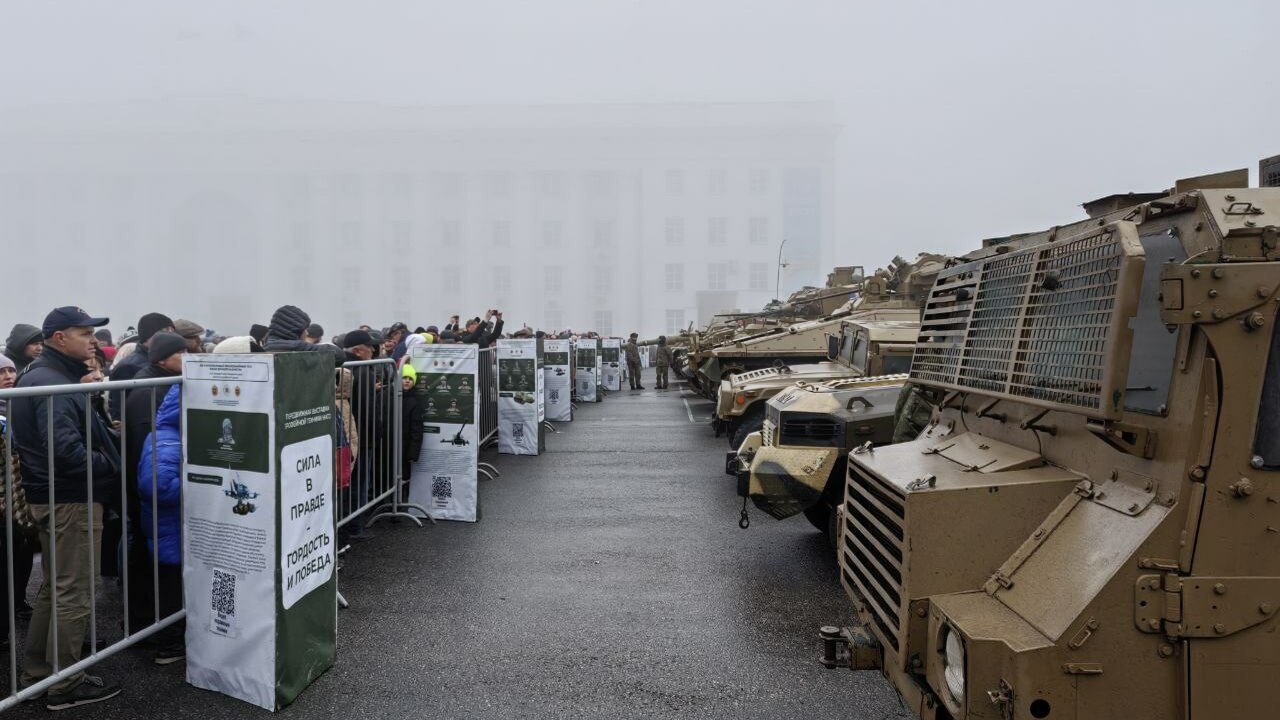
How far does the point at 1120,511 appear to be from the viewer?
8.20 feet

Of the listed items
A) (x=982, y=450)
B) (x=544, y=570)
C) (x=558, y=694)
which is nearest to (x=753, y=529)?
(x=544, y=570)

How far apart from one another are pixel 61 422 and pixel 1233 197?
490 centimetres

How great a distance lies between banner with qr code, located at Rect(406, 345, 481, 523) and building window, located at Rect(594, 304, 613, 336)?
1754 inches

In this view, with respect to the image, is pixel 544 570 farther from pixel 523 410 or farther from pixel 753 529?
pixel 523 410

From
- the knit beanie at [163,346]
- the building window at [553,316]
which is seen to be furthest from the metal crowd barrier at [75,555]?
the building window at [553,316]

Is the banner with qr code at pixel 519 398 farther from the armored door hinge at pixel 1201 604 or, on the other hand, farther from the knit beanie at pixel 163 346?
the armored door hinge at pixel 1201 604

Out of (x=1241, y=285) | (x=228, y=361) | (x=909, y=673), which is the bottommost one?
(x=909, y=673)

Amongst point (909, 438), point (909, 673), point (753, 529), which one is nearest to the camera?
point (909, 673)

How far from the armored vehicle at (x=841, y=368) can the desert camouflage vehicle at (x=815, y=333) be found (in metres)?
1.83

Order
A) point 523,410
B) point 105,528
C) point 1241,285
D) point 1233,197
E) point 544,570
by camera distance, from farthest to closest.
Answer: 1. point 523,410
2. point 544,570
3. point 105,528
4. point 1233,197
5. point 1241,285

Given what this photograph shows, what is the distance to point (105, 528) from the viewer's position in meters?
4.75

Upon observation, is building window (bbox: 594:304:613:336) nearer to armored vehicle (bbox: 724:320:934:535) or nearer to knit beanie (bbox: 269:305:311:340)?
armored vehicle (bbox: 724:320:934:535)

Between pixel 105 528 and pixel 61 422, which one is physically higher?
pixel 61 422

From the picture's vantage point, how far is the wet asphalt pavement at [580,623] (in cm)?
394
